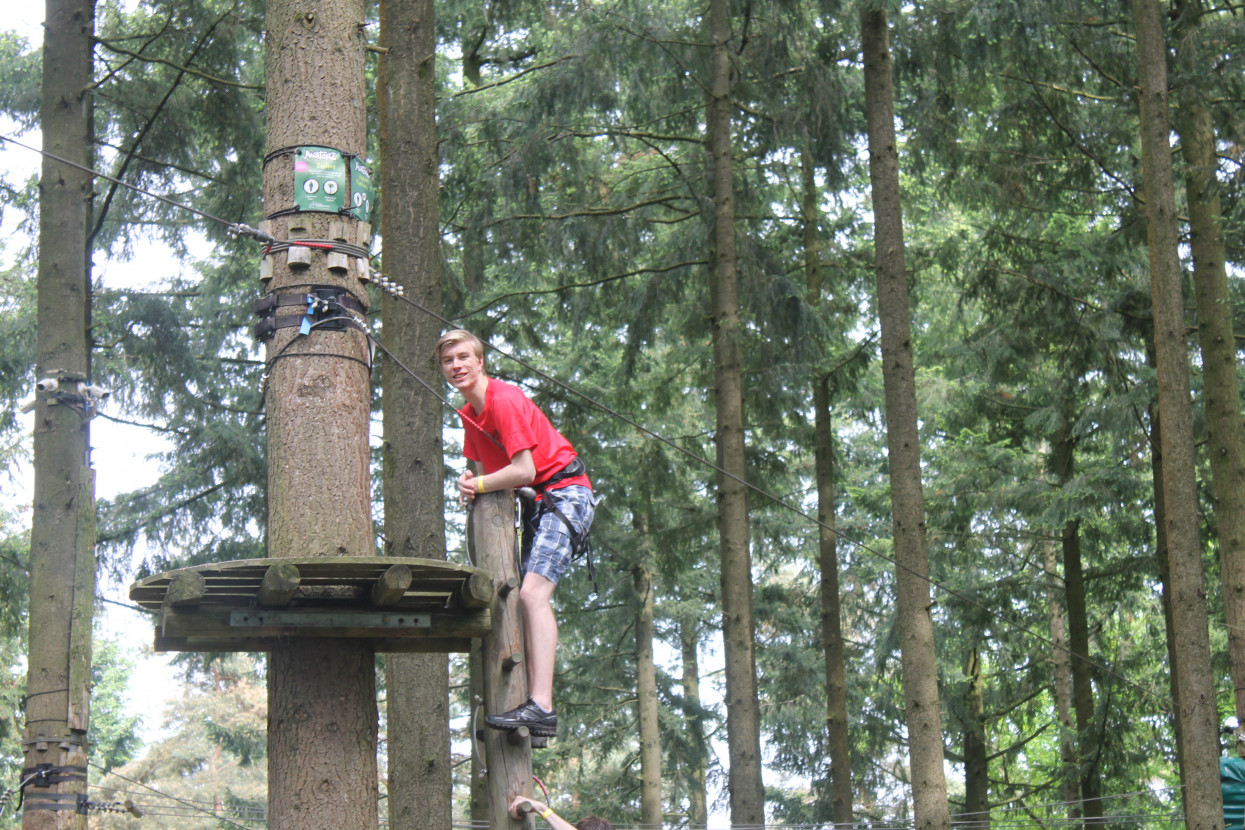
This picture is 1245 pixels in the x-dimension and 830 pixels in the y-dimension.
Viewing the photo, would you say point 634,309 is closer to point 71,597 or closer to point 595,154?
point 595,154

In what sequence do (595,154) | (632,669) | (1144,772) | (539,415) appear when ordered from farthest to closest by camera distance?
(632,669), (1144,772), (595,154), (539,415)

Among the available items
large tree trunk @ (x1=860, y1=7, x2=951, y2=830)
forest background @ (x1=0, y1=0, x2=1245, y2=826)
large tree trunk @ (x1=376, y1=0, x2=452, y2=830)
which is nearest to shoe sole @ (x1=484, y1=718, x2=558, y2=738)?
large tree trunk @ (x1=376, y1=0, x2=452, y2=830)

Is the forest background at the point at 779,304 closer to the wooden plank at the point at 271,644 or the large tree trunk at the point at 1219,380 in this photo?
the large tree trunk at the point at 1219,380

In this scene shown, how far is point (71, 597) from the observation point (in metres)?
7.96

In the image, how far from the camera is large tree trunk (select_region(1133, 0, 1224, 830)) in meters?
8.34

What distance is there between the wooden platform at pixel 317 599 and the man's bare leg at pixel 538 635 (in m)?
0.44

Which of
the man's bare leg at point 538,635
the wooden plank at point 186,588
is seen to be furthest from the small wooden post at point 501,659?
the wooden plank at point 186,588

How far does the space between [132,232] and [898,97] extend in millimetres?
8473

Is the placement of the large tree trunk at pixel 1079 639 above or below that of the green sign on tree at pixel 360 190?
below

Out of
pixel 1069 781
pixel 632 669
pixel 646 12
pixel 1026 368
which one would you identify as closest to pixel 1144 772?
pixel 1069 781

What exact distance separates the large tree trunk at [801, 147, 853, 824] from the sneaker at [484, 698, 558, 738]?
925 centimetres

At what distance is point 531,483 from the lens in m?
4.68

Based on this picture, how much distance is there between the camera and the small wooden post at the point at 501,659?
14.4 ft

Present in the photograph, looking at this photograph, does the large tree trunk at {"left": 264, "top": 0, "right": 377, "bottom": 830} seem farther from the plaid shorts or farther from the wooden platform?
the plaid shorts
